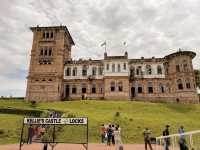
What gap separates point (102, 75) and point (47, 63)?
1657cm

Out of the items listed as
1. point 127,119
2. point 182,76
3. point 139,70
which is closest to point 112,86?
point 139,70

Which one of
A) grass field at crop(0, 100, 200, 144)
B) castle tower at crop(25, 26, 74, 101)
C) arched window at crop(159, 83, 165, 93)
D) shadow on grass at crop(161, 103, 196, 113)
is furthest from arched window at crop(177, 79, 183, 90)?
castle tower at crop(25, 26, 74, 101)

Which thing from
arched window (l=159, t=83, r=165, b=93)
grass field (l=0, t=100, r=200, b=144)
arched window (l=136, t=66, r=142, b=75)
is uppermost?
arched window (l=136, t=66, r=142, b=75)

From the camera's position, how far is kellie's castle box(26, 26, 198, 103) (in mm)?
62875

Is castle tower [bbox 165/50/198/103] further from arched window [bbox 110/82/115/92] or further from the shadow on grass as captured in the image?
arched window [bbox 110/82/115/92]

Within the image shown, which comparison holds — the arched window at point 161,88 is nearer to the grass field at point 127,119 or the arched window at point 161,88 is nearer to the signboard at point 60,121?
the grass field at point 127,119

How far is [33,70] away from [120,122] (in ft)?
129

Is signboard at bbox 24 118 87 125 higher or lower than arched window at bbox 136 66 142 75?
lower

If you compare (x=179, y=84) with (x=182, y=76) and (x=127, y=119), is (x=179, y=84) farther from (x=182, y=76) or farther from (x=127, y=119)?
(x=127, y=119)

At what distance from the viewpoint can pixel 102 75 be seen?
67625mm

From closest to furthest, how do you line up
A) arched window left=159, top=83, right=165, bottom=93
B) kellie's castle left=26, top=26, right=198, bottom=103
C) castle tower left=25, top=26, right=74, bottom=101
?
1. kellie's castle left=26, top=26, right=198, bottom=103
2. castle tower left=25, top=26, right=74, bottom=101
3. arched window left=159, top=83, right=165, bottom=93

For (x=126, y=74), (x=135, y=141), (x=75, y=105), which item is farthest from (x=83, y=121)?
(x=126, y=74)

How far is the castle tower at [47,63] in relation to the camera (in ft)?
208

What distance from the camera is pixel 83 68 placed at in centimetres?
6981
